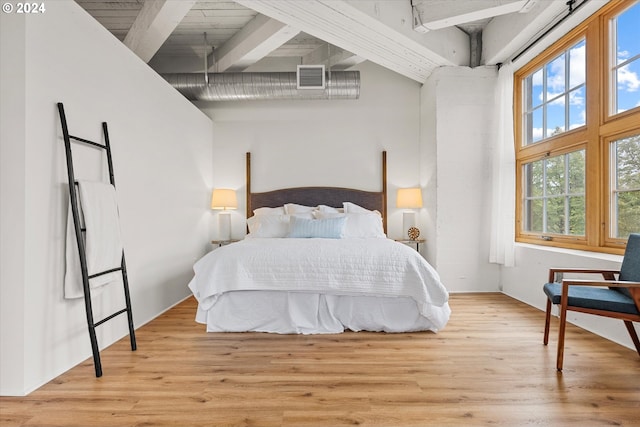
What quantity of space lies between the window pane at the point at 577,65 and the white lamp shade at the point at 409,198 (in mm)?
1983

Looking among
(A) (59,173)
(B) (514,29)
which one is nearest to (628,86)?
(B) (514,29)

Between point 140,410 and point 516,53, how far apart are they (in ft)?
15.5

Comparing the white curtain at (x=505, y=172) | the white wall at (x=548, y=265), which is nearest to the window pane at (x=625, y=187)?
the white wall at (x=548, y=265)

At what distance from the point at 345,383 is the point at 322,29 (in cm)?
314

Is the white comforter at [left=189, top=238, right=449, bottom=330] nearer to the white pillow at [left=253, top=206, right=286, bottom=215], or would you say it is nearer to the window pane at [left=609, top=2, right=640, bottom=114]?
the white pillow at [left=253, top=206, right=286, bottom=215]

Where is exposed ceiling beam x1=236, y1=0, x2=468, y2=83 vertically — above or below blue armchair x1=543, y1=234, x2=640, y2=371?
above

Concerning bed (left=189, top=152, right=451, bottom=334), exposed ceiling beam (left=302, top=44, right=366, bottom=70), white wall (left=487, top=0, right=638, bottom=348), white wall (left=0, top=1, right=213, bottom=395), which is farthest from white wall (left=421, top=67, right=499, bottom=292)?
white wall (left=0, top=1, right=213, bottom=395)

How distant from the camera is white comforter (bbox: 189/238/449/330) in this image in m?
2.70

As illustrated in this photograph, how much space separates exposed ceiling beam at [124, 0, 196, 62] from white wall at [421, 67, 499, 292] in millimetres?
2960

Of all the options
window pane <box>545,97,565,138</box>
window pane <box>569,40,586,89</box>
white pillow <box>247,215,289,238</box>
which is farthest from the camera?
white pillow <box>247,215,289,238</box>

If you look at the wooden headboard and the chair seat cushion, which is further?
the wooden headboard

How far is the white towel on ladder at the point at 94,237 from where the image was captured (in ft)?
6.94

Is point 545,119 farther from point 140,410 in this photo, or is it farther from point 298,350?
point 140,410

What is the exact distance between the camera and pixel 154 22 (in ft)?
10.8
